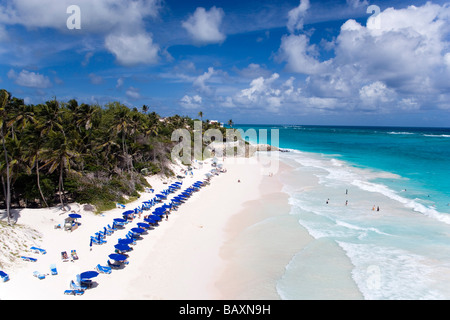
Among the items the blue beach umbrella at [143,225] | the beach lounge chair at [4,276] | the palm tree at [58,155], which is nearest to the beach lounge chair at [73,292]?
the beach lounge chair at [4,276]

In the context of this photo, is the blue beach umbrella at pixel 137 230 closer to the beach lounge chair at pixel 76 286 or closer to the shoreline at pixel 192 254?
the shoreline at pixel 192 254

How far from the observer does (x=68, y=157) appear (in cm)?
2442

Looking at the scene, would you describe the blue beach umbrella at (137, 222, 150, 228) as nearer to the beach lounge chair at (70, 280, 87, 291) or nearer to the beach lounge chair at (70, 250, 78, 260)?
the beach lounge chair at (70, 250, 78, 260)

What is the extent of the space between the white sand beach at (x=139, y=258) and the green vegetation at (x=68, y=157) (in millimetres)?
1992

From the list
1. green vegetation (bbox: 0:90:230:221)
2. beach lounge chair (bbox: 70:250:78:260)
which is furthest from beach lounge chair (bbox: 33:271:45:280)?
green vegetation (bbox: 0:90:230:221)

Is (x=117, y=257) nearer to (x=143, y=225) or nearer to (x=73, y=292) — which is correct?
(x=73, y=292)

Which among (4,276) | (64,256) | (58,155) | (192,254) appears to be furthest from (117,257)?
(58,155)

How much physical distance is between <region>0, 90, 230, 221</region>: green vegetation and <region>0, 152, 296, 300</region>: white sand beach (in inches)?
78.4

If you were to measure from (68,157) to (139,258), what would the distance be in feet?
36.7
